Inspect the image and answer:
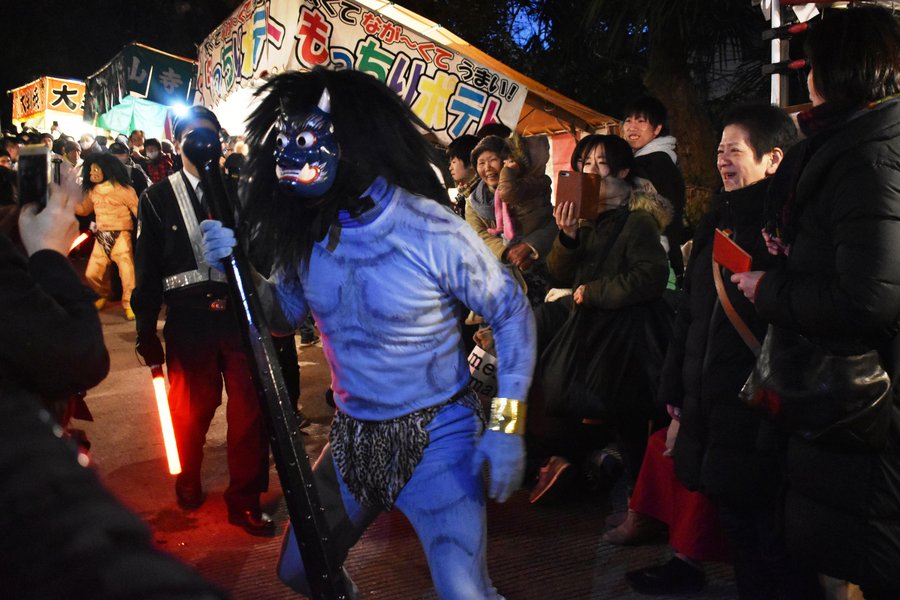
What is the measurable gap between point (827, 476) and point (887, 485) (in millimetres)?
154

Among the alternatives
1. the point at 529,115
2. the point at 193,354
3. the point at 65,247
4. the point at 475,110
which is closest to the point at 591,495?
the point at 193,354

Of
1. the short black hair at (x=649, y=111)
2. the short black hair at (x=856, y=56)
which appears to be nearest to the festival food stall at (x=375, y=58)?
the short black hair at (x=649, y=111)

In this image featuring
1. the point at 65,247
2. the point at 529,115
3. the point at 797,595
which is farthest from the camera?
the point at 529,115

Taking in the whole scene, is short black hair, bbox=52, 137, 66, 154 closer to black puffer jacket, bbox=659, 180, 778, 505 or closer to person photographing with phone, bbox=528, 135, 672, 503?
person photographing with phone, bbox=528, 135, 672, 503

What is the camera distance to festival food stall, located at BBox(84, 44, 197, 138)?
16062 millimetres

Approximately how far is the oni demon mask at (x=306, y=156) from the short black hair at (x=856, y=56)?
1.52m

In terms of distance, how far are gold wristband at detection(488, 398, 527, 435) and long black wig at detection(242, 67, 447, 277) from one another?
0.73 m

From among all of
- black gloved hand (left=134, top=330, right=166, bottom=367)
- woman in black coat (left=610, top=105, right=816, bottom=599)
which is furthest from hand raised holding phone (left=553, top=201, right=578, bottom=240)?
black gloved hand (left=134, top=330, right=166, bottom=367)

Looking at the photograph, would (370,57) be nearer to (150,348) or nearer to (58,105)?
(150,348)

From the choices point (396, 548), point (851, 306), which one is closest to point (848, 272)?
point (851, 306)

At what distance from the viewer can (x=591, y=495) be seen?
4.82 metres

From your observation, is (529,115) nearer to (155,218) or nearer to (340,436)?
(155,218)

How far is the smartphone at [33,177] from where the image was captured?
6.81 ft

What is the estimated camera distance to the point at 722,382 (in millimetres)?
2881
